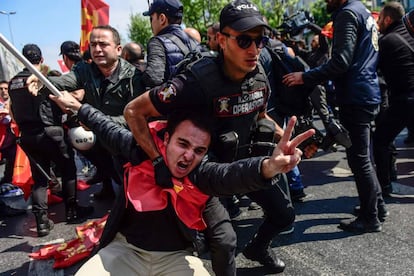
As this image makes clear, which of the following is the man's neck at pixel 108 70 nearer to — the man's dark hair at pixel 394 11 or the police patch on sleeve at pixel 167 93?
the police patch on sleeve at pixel 167 93

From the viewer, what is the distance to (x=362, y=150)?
10.5ft

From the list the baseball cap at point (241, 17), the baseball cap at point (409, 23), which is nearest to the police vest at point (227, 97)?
the baseball cap at point (241, 17)

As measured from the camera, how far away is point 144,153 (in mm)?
2002

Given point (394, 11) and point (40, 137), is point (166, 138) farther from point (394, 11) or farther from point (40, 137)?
point (394, 11)

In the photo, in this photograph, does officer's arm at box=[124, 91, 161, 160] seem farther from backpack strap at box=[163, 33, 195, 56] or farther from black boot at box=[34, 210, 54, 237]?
black boot at box=[34, 210, 54, 237]

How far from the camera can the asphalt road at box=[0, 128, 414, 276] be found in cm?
282

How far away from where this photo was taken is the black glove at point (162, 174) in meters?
1.86

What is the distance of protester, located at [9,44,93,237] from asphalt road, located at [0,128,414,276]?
0.24 m

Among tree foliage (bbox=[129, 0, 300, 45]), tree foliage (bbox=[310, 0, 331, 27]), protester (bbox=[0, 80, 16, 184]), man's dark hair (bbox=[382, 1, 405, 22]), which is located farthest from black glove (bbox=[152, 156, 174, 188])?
tree foliage (bbox=[310, 0, 331, 27])

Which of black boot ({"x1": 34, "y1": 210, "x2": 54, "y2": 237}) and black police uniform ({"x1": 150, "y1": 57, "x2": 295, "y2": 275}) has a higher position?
black police uniform ({"x1": 150, "y1": 57, "x2": 295, "y2": 275})

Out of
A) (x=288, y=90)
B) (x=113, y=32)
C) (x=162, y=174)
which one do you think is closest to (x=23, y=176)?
(x=113, y=32)

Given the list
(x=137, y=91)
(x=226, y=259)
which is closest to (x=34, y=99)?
(x=137, y=91)

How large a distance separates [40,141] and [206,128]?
2661mm

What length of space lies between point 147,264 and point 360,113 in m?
2.07
